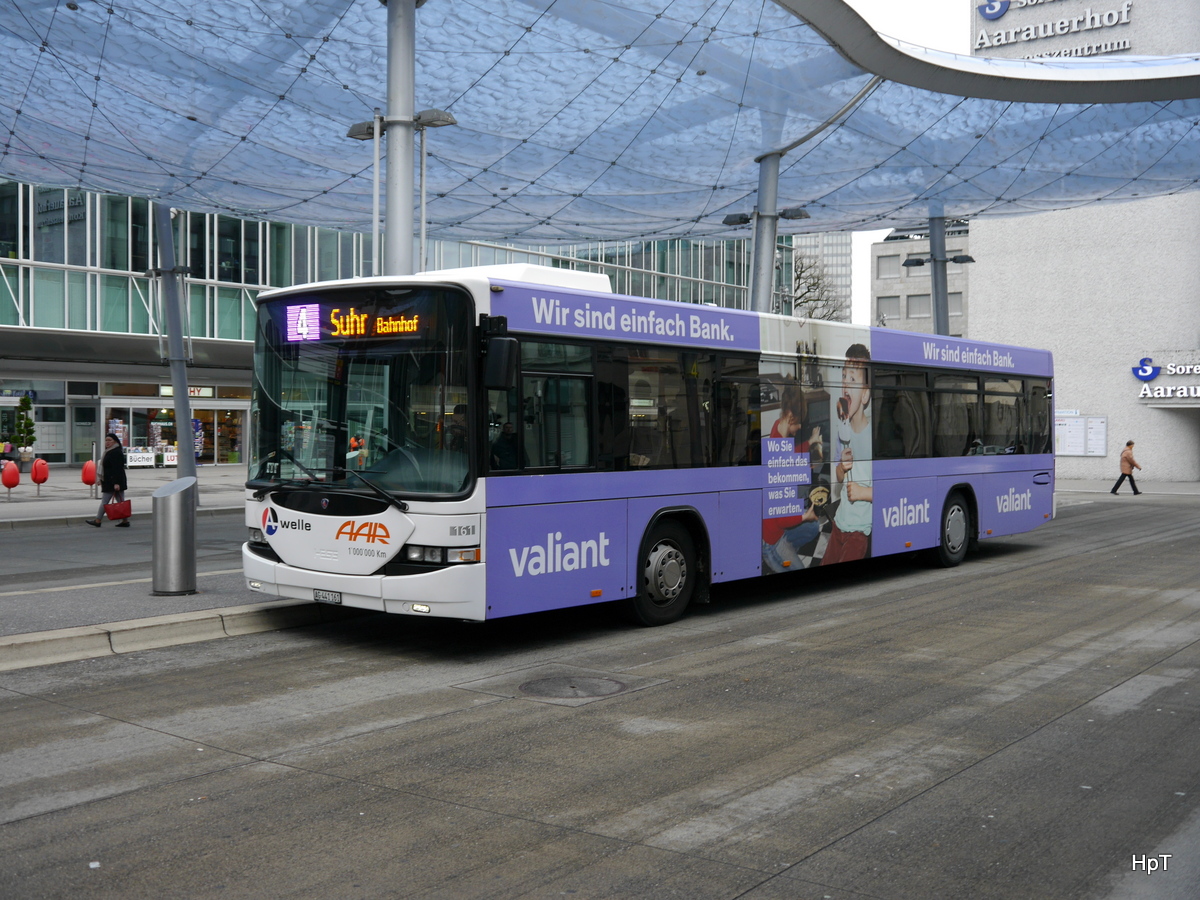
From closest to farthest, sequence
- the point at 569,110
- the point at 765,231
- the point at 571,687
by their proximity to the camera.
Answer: the point at 571,687
the point at 569,110
the point at 765,231

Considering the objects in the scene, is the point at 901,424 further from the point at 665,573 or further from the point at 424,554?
the point at 424,554

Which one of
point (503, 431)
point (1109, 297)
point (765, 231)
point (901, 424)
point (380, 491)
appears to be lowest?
point (380, 491)

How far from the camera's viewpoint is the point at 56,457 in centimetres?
3994

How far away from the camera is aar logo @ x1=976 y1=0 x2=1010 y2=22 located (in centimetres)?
4891

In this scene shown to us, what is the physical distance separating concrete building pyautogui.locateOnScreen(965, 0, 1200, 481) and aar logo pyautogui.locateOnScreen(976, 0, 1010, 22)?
1.37 meters

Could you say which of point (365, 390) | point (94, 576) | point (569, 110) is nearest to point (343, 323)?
point (365, 390)

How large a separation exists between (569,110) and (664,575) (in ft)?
43.0

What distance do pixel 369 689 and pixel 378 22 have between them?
12440 mm

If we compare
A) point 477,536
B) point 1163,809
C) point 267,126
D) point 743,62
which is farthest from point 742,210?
point 1163,809

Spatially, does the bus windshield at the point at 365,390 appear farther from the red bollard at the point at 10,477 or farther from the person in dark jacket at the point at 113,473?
the red bollard at the point at 10,477

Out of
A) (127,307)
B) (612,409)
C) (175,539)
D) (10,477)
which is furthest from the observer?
(127,307)

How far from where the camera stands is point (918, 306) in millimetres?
80250

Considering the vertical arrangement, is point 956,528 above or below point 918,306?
below

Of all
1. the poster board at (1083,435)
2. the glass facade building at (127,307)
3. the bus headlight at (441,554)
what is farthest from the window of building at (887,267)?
the bus headlight at (441,554)
